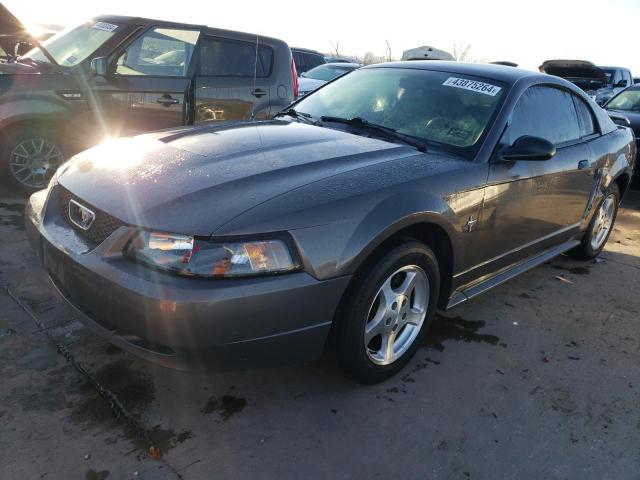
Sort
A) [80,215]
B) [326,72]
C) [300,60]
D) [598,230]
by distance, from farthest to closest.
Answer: [300,60] → [326,72] → [598,230] → [80,215]

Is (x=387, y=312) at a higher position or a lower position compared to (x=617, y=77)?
lower

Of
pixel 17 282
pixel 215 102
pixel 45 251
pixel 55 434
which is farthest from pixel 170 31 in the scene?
pixel 55 434

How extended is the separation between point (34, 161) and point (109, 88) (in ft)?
3.23

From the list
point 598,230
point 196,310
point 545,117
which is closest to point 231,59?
point 545,117

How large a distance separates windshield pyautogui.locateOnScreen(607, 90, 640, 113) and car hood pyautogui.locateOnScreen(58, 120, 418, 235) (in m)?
7.84

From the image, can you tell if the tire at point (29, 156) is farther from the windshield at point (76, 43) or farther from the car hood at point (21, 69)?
the windshield at point (76, 43)

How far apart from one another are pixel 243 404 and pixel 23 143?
3.73 m

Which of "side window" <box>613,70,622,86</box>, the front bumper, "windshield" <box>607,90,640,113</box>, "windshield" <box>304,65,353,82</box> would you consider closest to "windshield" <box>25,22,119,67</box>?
the front bumper

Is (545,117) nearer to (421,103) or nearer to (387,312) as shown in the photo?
(421,103)

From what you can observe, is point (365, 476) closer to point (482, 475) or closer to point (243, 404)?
point (482, 475)

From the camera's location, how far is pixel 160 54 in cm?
523

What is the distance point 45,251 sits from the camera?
239cm

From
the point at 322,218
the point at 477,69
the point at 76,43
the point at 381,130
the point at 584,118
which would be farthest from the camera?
the point at 76,43

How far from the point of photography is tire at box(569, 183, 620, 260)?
4379 millimetres
